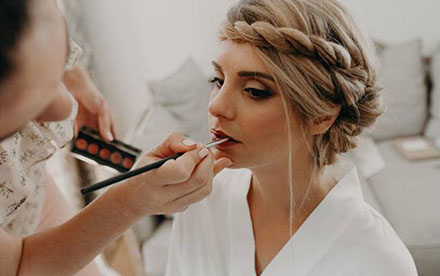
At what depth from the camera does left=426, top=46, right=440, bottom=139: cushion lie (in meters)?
2.13

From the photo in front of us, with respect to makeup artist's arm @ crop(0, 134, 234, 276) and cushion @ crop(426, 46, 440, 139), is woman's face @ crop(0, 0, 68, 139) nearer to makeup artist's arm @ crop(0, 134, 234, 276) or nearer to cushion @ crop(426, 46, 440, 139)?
makeup artist's arm @ crop(0, 134, 234, 276)

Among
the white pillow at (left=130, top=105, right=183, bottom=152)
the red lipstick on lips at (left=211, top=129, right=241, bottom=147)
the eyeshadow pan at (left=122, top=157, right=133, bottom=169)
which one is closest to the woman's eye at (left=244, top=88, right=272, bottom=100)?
the red lipstick on lips at (left=211, top=129, right=241, bottom=147)

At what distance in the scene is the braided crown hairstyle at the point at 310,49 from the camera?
29.2 inches

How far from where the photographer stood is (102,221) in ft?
2.31

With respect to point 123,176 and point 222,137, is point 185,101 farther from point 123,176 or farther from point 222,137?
point 123,176

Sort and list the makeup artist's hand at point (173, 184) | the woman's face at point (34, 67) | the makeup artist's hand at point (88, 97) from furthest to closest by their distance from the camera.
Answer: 1. the makeup artist's hand at point (88, 97)
2. the makeup artist's hand at point (173, 184)
3. the woman's face at point (34, 67)

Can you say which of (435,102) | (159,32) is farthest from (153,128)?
(435,102)

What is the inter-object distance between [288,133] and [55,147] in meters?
0.51

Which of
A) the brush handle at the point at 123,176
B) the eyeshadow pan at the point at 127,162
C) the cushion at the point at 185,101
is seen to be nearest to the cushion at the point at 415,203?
the cushion at the point at 185,101

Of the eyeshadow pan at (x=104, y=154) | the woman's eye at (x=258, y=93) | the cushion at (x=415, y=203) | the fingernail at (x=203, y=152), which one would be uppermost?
the woman's eye at (x=258, y=93)

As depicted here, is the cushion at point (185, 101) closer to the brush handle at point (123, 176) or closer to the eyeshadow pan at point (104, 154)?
the eyeshadow pan at point (104, 154)

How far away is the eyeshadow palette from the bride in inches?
10.2

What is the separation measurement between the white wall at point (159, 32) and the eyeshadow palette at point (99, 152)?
134 cm

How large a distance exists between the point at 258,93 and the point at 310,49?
0.43 ft
